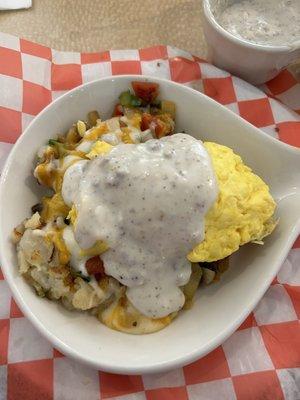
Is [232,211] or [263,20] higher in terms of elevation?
[263,20]

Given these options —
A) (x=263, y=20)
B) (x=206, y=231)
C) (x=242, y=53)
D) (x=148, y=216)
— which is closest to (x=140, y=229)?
(x=148, y=216)

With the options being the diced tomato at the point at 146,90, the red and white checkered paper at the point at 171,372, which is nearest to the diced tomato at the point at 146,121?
the diced tomato at the point at 146,90

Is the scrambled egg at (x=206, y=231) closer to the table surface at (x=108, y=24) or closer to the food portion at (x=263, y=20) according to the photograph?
the food portion at (x=263, y=20)

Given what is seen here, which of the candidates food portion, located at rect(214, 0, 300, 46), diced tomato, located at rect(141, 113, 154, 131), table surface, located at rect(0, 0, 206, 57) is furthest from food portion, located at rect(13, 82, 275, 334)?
table surface, located at rect(0, 0, 206, 57)

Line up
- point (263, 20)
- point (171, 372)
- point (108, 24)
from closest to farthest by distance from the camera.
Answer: point (171, 372)
point (263, 20)
point (108, 24)

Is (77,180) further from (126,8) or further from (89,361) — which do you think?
(126,8)

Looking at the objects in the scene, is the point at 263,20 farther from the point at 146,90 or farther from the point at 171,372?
the point at 171,372

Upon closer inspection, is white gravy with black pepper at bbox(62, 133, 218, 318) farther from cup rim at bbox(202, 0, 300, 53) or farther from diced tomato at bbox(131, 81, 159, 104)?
cup rim at bbox(202, 0, 300, 53)
